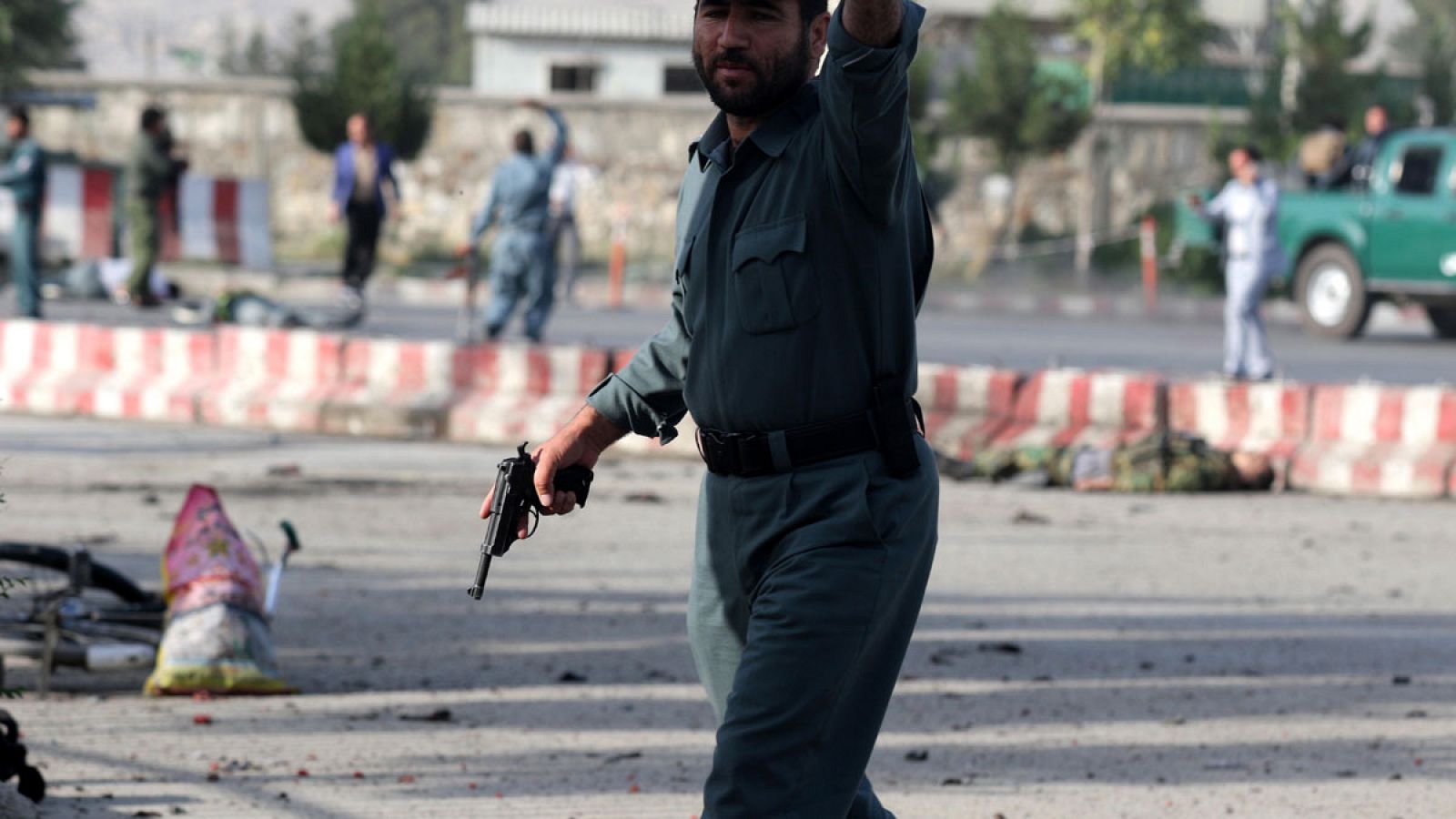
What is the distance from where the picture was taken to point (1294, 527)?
11062 mm

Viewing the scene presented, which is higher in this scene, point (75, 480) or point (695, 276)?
point (695, 276)

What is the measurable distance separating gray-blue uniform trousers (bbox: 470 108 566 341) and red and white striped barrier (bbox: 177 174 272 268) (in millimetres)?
10008

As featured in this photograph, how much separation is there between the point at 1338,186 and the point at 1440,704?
56.2 ft

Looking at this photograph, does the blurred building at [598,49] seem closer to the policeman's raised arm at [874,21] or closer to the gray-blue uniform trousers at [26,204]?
the gray-blue uniform trousers at [26,204]

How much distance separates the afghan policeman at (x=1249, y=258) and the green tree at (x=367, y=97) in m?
19.7

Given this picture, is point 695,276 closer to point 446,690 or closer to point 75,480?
point 446,690

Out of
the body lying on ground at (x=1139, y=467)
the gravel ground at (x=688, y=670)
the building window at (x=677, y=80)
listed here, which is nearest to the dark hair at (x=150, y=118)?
the gravel ground at (x=688, y=670)

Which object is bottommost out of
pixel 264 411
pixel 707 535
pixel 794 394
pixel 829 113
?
pixel 264 411

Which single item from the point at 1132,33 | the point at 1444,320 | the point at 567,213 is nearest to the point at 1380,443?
the point at 1444,320

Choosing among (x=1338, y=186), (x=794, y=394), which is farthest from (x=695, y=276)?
(x=1338, y=186)

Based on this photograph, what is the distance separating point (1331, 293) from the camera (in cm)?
2328

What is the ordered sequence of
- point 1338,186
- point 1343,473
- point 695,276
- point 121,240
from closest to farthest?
point 695,276
point 1343,473
point 1338,186
point 121,240

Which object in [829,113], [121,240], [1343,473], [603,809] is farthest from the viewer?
[121,240]

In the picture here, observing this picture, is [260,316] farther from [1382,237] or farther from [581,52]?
[581,52]
